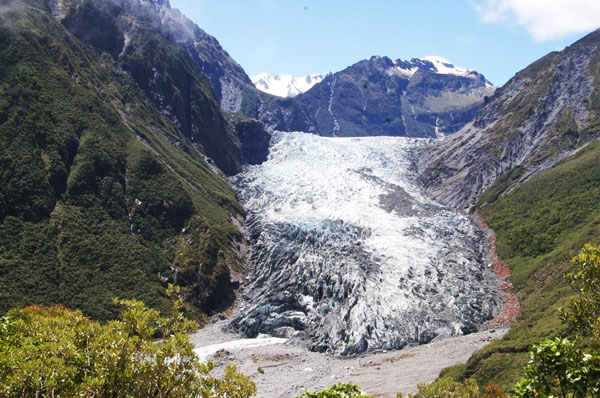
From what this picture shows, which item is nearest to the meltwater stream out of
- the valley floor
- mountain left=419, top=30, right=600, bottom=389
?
the valley floor

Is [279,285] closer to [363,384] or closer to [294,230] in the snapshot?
[294,230]

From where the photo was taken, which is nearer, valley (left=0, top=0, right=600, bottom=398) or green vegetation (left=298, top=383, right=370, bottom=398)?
green vegetation (left=298, top=383, right=370, bottom=398)

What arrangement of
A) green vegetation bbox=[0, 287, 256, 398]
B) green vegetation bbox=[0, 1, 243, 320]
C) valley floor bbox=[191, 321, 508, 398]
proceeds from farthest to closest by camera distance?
green vegetation bbox=[0, 1, 243, 320]
valley floor bbox=[191, 321, 508, 398]
green vegetation bbox=[0, 287, 256, 398]

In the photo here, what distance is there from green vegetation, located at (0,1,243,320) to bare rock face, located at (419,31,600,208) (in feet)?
202

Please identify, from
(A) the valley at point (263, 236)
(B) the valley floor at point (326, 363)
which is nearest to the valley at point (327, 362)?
(B) the valley floor at point (326, 363)

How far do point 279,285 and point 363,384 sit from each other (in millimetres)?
33702

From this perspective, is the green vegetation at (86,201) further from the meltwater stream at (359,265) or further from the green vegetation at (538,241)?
the green vegetation at (538,241)

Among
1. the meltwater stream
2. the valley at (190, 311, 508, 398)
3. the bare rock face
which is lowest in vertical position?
the valley at (190, 311, 508, 398)

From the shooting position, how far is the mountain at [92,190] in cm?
6700

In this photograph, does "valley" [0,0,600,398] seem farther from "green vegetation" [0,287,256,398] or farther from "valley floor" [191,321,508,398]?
"valley floor" [191,321,508,398]

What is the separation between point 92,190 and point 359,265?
5090 cm

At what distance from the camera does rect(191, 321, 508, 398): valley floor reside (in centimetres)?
4603

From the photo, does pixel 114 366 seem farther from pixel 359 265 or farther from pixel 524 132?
pixel 524 132

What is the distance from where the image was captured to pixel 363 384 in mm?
46188
